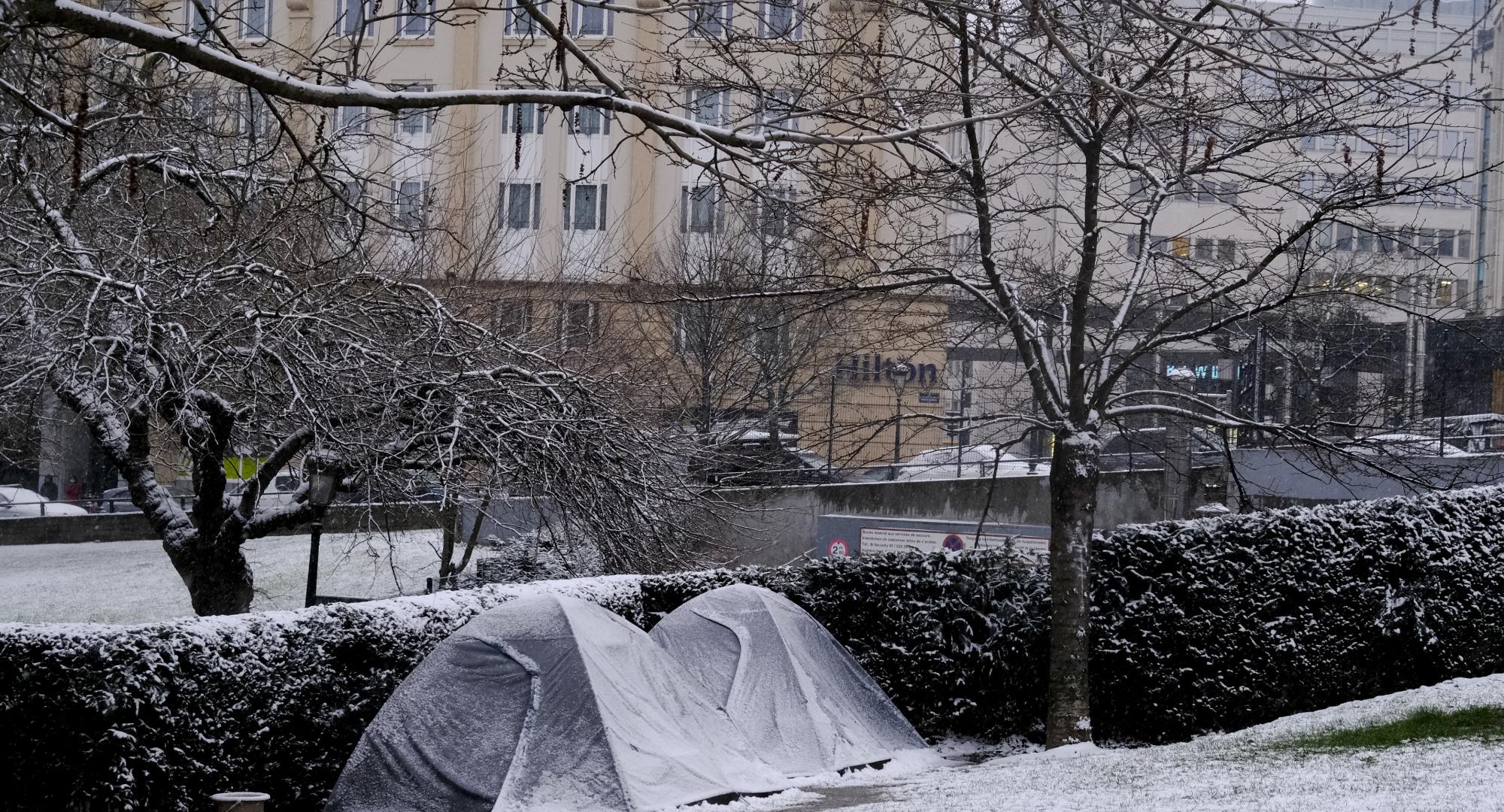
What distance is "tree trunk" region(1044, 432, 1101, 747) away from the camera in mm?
12414

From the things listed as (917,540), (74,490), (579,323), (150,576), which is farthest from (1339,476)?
(74,490)

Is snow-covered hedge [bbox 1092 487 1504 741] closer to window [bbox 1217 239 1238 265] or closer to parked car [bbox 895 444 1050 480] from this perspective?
window [bbox 1217 239 1238 265]

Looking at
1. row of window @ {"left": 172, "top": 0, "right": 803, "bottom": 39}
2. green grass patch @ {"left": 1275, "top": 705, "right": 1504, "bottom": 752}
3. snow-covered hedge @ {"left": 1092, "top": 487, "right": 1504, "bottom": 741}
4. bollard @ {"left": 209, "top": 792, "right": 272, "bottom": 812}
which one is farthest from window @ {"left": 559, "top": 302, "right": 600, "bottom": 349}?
bollard @ {"left": 209, "top": 792, "right": 272, "bottom": 812}

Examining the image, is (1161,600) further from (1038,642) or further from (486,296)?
(486,296)

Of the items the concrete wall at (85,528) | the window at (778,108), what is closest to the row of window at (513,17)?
the window at (778,108)

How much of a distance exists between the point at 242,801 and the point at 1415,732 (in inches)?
343

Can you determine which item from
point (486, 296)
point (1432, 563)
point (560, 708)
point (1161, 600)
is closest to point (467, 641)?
point (560, 708)

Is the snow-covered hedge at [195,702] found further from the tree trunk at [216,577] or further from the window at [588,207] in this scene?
the window at [588,207]

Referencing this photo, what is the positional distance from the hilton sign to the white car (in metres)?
16.0

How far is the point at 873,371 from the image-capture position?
25.6 metres

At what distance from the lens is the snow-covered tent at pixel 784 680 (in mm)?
12414

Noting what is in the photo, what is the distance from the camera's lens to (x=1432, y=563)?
13359 mm

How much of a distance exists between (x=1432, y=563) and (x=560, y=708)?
8.57m

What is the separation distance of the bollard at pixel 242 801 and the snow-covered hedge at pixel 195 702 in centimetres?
94
